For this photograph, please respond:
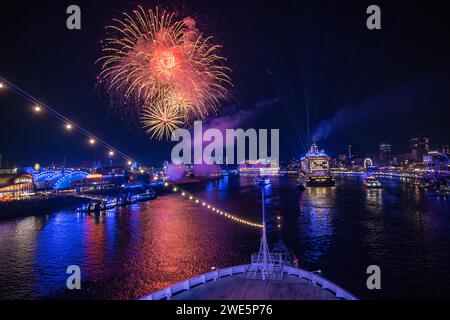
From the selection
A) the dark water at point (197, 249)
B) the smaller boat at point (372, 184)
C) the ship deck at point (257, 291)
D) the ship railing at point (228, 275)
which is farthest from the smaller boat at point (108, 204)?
the smaller boat at point (372, 184)

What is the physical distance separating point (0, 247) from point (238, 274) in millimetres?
30269

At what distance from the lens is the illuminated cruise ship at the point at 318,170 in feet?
422

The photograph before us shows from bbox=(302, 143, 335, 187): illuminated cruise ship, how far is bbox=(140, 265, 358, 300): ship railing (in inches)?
4577

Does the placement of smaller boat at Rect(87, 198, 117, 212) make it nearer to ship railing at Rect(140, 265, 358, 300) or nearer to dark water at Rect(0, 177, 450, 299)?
dark water at Rect(0, 177, 450, 299)

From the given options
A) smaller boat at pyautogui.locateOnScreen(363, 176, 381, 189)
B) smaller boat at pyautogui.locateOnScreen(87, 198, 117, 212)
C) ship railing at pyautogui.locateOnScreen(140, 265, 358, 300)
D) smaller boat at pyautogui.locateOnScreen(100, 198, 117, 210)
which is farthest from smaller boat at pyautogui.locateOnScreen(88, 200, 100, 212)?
smaller boat at pyautogui.locateOnScreen(363, 176, 381, 189)

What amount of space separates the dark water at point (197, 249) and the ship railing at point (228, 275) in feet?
30.3

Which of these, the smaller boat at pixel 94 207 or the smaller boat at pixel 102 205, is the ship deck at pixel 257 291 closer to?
the smaller boat at pixel 94 207

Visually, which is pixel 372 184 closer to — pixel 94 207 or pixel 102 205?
pixel 102 205

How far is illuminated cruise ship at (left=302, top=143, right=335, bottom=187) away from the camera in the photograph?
12850cm

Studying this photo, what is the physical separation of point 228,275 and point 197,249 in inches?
718

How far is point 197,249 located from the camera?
33688mm
